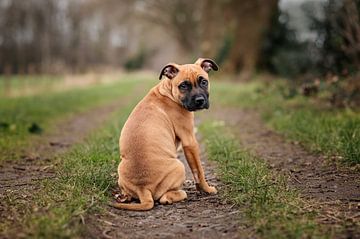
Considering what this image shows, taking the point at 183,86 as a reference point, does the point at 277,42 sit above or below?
above

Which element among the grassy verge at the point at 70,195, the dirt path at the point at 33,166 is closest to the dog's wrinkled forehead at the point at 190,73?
the grassy verge at the point at 70,195

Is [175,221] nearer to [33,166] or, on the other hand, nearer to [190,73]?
[190,73]

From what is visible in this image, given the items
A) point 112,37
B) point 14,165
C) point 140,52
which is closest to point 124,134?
point 14,165

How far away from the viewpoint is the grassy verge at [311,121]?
7322 mm

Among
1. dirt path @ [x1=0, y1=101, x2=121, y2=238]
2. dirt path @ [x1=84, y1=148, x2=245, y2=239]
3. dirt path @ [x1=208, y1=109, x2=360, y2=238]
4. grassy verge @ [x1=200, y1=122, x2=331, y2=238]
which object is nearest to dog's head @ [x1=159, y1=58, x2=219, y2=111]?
grassy verge @ [x1=200, y1=122, x2=331, y2=238]

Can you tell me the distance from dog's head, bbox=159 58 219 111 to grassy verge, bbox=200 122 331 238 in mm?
1020

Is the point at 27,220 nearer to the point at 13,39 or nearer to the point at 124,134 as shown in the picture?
the point at 124,134

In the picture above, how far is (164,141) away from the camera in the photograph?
562 centimetres

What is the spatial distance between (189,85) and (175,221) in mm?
1848

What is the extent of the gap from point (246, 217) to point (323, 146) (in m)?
3.58

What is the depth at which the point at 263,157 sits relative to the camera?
7.79 meters

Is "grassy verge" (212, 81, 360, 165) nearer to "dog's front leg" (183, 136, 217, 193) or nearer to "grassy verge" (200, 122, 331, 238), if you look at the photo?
"grassy verge" (200, 122, 331, 238)

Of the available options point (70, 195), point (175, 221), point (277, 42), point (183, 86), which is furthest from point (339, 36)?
point (277, 42)

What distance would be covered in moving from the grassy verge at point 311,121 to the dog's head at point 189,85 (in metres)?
2.33
